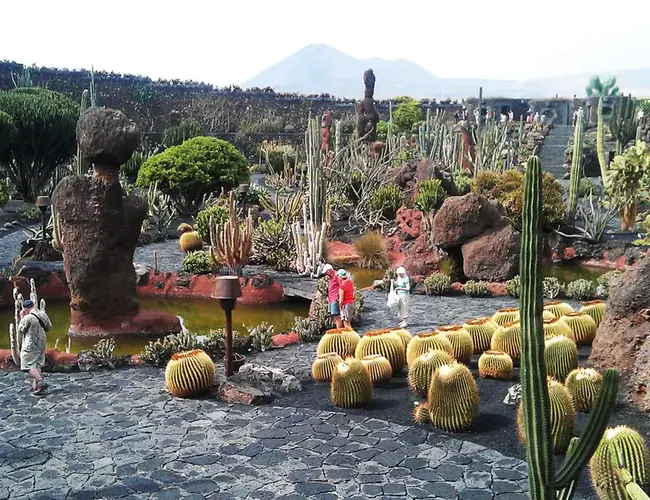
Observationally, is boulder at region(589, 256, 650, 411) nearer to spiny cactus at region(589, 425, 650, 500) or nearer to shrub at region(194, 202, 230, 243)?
spiny cactus at region(589, 425, 650, 500)

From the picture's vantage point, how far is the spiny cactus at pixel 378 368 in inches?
304

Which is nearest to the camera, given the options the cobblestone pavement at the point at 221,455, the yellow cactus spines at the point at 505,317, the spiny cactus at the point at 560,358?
the cobblestone pavement at the point at 221,455

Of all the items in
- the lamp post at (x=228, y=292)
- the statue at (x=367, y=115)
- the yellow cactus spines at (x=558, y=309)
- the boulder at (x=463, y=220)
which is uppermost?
the statue at (x=367, y=115)

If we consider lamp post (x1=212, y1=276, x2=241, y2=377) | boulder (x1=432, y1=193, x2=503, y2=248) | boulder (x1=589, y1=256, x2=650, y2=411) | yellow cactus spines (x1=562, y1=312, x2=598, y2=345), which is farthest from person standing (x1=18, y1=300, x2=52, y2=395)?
boulder (x1=432, y1=193, x2=503, y2=248)

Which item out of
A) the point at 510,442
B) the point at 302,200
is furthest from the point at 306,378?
the point at 302,200

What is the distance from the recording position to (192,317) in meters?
12.0

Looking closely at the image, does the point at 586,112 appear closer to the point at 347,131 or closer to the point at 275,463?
the point at 347,131

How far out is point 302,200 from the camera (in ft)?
52.3

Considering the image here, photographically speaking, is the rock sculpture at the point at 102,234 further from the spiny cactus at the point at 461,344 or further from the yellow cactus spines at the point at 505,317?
the yellow cactus spines at the point at 505,317

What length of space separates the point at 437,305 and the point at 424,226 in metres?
4.91

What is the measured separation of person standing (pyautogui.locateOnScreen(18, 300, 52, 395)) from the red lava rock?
2913 millimetres

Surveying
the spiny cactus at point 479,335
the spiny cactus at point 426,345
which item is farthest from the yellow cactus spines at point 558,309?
the spiny cactus at point 426,345

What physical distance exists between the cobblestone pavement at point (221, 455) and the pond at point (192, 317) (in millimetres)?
2538

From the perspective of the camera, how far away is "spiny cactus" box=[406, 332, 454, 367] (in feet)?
25.5
